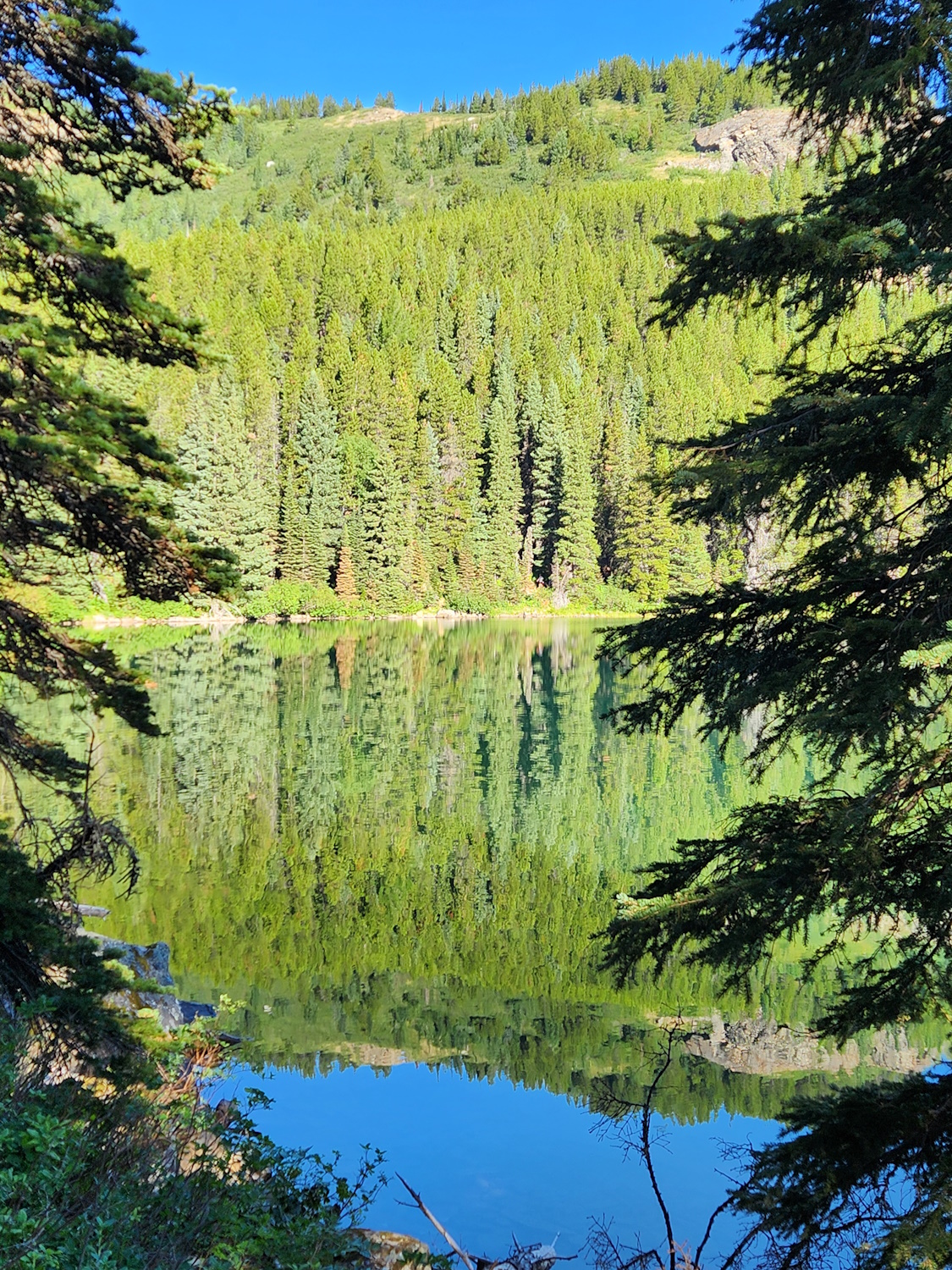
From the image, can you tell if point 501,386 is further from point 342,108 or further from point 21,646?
point 342,108

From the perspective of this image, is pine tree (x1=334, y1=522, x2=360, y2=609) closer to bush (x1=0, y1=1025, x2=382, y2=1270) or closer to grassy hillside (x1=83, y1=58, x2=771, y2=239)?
bush (x1=0, y1=1025, x2=382, y2=1270)

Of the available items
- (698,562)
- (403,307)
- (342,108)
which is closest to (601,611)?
(698,562)

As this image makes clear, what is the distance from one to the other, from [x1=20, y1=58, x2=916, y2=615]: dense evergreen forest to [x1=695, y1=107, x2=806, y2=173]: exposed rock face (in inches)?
1242

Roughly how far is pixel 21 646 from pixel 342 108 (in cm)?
21761

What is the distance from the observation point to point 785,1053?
9391 millimetres

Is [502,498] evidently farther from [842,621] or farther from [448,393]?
[842,621]

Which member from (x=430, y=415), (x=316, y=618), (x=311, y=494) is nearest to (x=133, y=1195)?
(x=316, y=618)

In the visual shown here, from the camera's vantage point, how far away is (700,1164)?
25.4 feet

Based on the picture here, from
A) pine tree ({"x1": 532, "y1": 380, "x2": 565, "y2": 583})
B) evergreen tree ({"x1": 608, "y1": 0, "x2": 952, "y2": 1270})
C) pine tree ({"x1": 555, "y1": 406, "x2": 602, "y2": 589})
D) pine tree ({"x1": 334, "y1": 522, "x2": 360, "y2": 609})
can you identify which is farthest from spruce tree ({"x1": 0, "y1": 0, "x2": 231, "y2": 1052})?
pine tree ({"x1": 532, "y1": 380, "x2": 565, "y2": 583})

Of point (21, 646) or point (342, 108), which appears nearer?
point (21, 646)

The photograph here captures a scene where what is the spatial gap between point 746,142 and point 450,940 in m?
172

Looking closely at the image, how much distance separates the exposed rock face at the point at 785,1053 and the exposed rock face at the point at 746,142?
15963 cm

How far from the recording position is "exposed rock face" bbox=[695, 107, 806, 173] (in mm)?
154125

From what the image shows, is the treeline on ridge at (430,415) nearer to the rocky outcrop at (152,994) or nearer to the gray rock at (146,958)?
the gray rock at (146,958)
